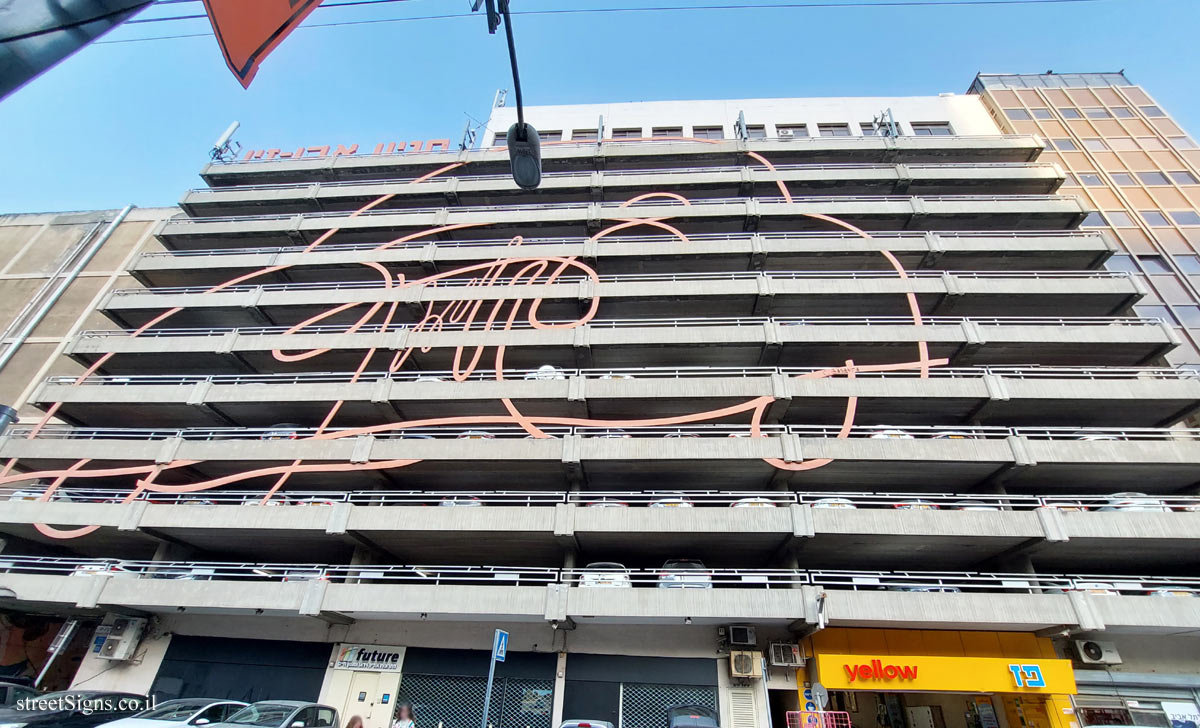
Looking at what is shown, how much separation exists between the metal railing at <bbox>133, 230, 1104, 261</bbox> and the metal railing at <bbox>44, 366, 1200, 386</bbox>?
6323 millimetres

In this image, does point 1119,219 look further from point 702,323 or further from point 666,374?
point 666,374

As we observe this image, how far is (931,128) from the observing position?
29766 millimetres

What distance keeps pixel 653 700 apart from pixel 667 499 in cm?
549

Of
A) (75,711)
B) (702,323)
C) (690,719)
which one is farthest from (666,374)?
(75,711)

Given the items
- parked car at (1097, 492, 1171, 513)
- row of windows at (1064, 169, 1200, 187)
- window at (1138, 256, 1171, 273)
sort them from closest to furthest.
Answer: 1. parked car at (1097, 492, 1171, 513)
2. window at (1138, 256, 1171, 273)
3. row of windows at (1064, 169, 1200, 187)

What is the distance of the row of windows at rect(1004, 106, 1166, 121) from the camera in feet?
94.1

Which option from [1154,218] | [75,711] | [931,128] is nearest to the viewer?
[75,711]

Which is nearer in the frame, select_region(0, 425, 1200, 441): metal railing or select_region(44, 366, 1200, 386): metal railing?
select_region(0, 425, 1200, 441): metal railing

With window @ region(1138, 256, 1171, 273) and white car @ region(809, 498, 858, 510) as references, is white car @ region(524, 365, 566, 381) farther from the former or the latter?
window @ region(1138, 256, 1171, 273)

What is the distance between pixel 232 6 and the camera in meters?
3.84

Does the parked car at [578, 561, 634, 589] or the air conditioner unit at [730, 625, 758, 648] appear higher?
the parked car at [578, 561, 634, 589]

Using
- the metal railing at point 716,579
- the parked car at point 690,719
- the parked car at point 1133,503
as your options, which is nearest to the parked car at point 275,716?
the metal railing at point 716,579

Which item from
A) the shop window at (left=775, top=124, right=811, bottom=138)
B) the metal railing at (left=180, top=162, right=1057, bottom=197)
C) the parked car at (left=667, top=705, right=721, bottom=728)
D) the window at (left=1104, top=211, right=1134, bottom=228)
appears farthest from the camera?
the shop window at (left=775, top=124, right=811, bottom=138)

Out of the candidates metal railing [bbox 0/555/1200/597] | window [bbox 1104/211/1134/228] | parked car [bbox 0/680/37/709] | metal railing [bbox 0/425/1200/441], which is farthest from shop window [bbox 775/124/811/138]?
parked car [bbox 0/680/37/709]
